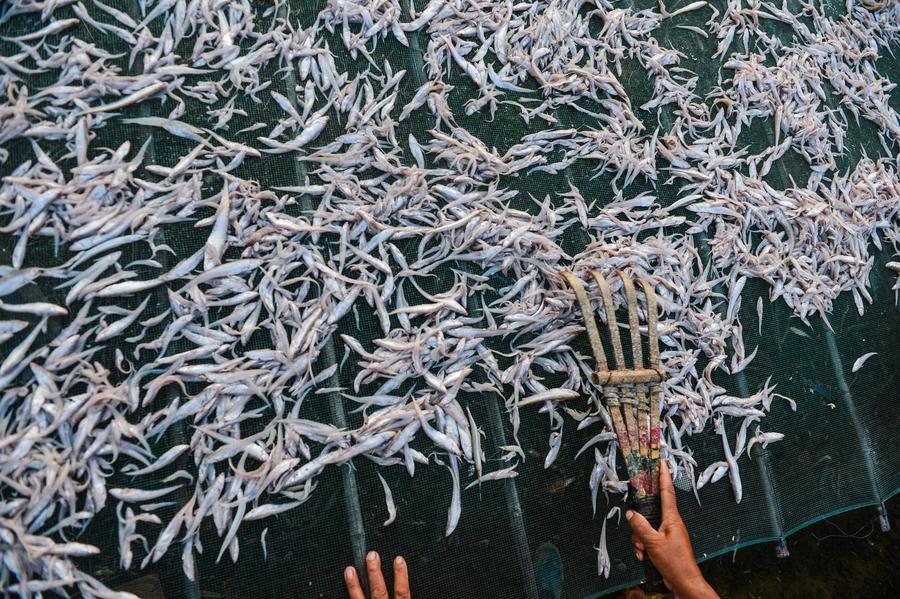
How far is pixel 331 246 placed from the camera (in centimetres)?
165

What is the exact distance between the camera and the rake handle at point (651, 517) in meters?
1.62

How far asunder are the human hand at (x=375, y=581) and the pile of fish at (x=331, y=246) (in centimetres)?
23

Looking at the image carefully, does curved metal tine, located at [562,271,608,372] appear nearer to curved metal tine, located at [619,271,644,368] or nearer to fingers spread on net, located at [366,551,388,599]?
curved metal tine, located at [619,271,644,368]

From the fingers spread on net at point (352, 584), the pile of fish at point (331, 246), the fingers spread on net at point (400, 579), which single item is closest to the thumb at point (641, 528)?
the pile of fish at point (331, 246)

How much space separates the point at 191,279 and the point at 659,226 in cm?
162

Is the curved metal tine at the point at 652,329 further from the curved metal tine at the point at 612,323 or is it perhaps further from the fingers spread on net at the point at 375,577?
the fingers spread on net at the point at 375,577

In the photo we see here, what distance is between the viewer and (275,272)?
5.23ft

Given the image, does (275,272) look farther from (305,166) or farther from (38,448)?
(38,448)

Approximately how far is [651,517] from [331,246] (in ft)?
4.34

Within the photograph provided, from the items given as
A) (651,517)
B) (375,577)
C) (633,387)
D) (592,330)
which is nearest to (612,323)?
(592,330)

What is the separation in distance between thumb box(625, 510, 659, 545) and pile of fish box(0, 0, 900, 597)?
5.6 inches

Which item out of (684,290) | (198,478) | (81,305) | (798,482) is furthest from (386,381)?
(798,482)

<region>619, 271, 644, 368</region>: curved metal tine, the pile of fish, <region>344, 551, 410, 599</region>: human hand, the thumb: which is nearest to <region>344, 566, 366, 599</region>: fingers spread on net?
<region>344, 551, 410, 599</region>: human hand

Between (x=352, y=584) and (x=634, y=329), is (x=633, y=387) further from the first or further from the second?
(x=352, y=584)
